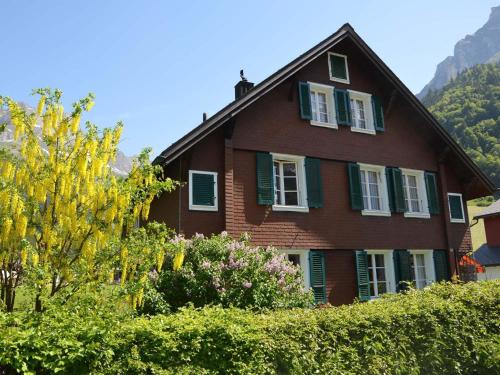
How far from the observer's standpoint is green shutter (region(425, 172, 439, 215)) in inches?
693

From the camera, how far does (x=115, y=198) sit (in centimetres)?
717

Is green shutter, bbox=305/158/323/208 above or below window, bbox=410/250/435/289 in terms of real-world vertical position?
above

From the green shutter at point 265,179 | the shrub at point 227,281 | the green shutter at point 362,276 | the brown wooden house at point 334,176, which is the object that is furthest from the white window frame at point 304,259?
the shrub at point 227,281

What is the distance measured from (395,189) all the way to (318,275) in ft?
15.3

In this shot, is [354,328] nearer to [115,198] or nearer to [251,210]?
[115,198]

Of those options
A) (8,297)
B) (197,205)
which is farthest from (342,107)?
(8,297)

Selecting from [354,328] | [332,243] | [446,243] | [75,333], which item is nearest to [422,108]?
[446,243]

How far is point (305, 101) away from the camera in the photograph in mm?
15555

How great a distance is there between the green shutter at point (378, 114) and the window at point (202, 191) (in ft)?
22.9

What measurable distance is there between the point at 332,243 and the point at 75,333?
1112 centimetres

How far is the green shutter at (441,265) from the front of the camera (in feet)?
55.8

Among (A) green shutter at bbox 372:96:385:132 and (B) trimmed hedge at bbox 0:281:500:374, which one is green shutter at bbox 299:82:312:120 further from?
(B) trimmed hedge at bbox 0:281:500:374

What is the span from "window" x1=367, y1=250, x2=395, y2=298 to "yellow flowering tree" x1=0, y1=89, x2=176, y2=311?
33.2 ft

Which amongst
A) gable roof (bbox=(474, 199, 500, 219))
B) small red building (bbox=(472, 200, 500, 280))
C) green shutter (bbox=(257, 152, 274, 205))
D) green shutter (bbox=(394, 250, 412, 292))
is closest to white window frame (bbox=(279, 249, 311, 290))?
green shutter (bbox=(257, 152, 274, 205))
